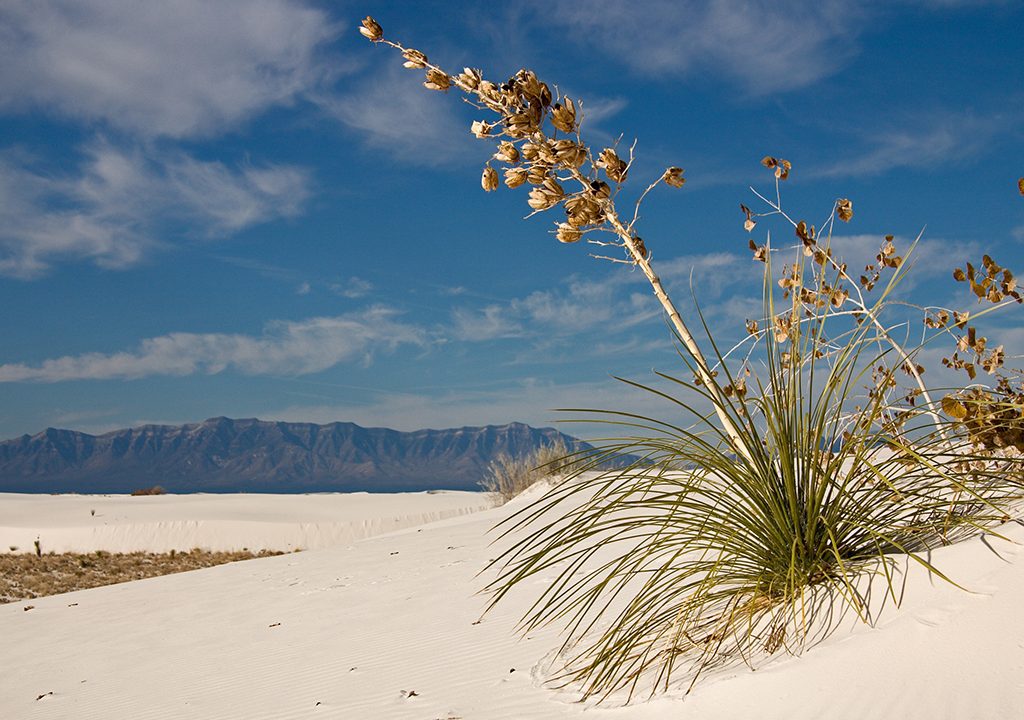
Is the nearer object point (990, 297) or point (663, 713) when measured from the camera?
point (663, 713)

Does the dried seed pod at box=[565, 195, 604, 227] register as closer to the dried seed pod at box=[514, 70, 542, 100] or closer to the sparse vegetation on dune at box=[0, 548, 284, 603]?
the dried seed pod at box=[514, 70, 542, 100]

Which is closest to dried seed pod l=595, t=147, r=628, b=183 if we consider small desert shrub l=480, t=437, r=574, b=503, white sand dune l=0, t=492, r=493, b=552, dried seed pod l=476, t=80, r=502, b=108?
dried seed pod l=476, t=80, r=502, b=108

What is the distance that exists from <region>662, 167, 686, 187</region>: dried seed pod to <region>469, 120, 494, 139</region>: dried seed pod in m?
0.62

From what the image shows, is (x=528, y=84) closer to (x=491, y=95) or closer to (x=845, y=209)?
(x=491, y=95)

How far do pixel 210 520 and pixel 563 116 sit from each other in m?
20.7

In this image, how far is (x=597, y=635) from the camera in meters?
3.76

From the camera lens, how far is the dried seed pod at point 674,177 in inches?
104

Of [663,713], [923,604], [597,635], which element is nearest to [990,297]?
[923,604]

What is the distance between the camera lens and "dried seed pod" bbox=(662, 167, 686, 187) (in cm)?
263

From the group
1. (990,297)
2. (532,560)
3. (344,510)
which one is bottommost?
(344,510)

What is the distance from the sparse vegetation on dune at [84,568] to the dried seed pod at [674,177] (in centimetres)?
1218

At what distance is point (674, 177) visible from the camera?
2648 millimetres

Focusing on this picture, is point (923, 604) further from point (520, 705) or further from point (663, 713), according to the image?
point (520, 705)

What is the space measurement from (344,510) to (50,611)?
1541 centimetres
